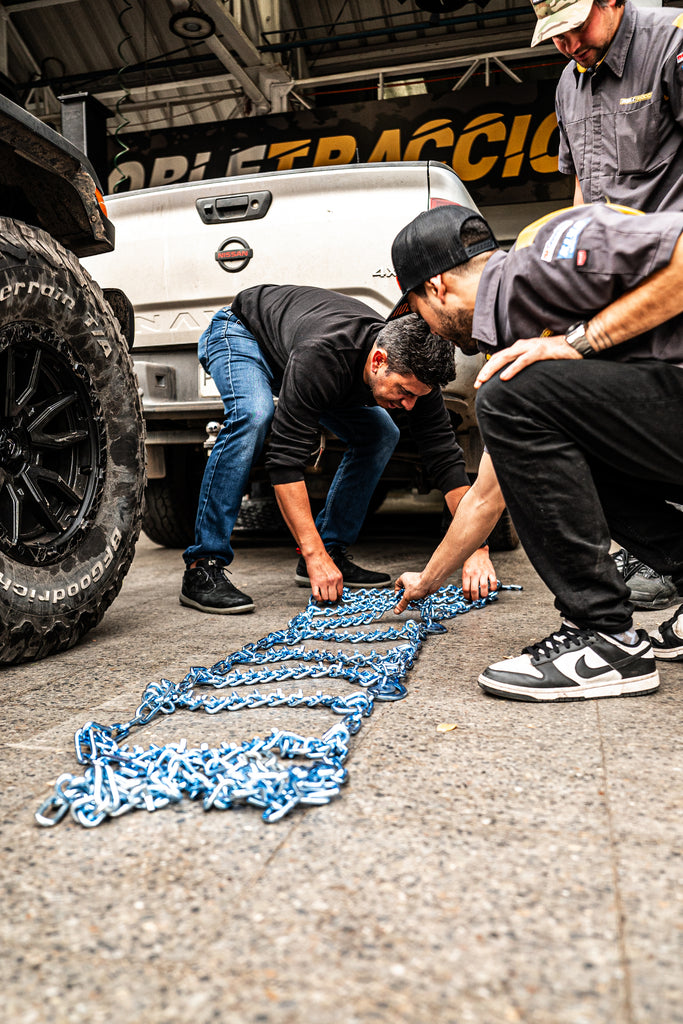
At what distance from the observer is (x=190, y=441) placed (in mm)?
3730

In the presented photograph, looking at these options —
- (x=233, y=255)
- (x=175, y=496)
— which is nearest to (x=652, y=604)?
(x=233, y=255)

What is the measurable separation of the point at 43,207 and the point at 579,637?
203 cm

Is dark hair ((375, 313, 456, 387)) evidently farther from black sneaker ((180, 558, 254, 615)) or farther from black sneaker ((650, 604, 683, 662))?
black sneaker ((650, 604, 683, 662))

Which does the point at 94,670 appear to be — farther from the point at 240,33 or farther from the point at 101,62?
the point at 101,62

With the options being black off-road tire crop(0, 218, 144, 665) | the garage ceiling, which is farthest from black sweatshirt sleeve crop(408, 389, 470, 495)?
the garage ceiling

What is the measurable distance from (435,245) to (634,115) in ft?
3.34

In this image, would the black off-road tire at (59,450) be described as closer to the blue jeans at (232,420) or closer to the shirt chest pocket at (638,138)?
the blue jeans at (232,420)

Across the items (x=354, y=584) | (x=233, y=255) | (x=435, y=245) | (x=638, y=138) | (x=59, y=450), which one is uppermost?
(x=638, y=138)

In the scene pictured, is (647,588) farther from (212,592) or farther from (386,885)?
(386,885)

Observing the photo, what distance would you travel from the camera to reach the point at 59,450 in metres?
2.53

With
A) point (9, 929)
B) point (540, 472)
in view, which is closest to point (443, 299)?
point (540, 472)

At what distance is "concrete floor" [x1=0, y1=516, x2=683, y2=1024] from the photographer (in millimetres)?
902

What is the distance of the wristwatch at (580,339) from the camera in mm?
1952

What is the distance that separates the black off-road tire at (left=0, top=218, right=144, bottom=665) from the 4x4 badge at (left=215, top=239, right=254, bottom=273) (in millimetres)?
1096
